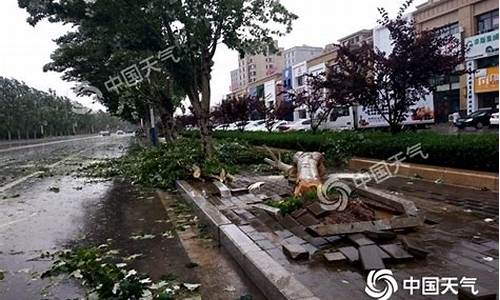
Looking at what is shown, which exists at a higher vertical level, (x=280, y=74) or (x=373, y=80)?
(x=280, y=74)

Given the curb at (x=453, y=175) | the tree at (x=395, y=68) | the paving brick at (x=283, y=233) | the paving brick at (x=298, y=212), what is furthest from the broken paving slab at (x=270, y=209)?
the tree at (x=395, y=68)

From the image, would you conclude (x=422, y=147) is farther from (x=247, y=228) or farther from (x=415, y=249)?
(x=415, y=249)

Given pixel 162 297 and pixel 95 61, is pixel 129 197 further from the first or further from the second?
pixel 95 61

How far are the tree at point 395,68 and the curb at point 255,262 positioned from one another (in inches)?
239

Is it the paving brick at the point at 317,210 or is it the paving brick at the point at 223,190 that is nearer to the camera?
the paving brick at the point at 317,210

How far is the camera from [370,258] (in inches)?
162

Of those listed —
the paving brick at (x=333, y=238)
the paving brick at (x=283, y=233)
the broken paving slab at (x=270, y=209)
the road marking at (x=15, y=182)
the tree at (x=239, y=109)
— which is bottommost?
the road marking at (x=15, y=182)

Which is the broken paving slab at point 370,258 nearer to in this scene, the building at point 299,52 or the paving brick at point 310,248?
the paving brick at point 310,248

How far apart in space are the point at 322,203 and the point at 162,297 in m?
2.27

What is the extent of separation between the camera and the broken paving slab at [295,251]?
14.7 feet

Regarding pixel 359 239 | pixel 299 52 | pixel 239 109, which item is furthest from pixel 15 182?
pixel 299 52

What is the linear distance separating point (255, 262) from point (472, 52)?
33.2m

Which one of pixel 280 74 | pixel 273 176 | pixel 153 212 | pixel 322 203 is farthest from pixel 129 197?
pixel 280 74

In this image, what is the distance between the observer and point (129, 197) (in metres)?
10.3
